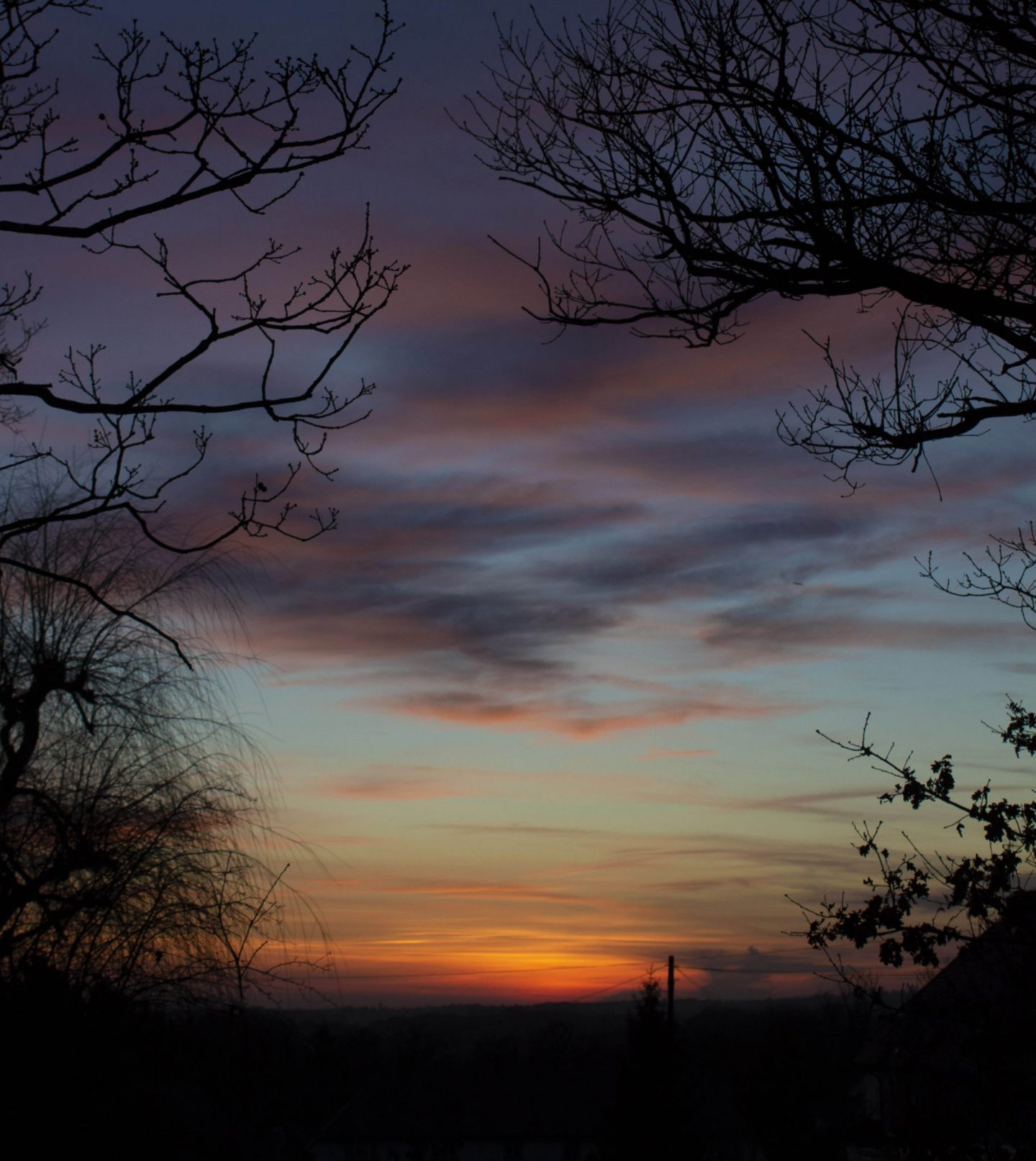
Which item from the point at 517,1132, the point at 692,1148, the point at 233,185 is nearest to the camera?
the point at 233,185

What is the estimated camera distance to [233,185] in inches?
207

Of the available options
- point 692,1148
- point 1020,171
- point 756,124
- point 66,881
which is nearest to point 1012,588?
point 1020,171

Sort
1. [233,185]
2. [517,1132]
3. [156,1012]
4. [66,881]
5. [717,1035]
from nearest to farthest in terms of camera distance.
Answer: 1. [233,185]
2. [156,1012]
3. [66,881]
4. [517,1132]
5. [717,1035]

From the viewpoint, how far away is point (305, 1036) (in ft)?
28.8

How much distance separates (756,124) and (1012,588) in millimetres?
2649

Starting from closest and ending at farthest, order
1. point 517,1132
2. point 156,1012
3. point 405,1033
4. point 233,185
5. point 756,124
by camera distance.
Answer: point 233,185 → point 756,124 → point 156,1012 → point 517,1132 → point 405,1033

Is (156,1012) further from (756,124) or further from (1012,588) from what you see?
(756,124)

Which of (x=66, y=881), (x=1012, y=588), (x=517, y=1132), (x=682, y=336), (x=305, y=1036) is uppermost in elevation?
(x=682, y=336)

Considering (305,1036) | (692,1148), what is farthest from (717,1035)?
(305,1036)

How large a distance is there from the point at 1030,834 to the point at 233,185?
496cm

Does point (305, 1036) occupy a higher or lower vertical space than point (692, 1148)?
higher

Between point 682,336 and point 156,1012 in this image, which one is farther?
point 156,1012

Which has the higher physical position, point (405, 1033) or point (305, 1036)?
point (305, 1036)

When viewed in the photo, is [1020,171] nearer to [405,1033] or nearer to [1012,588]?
[1012,588]
